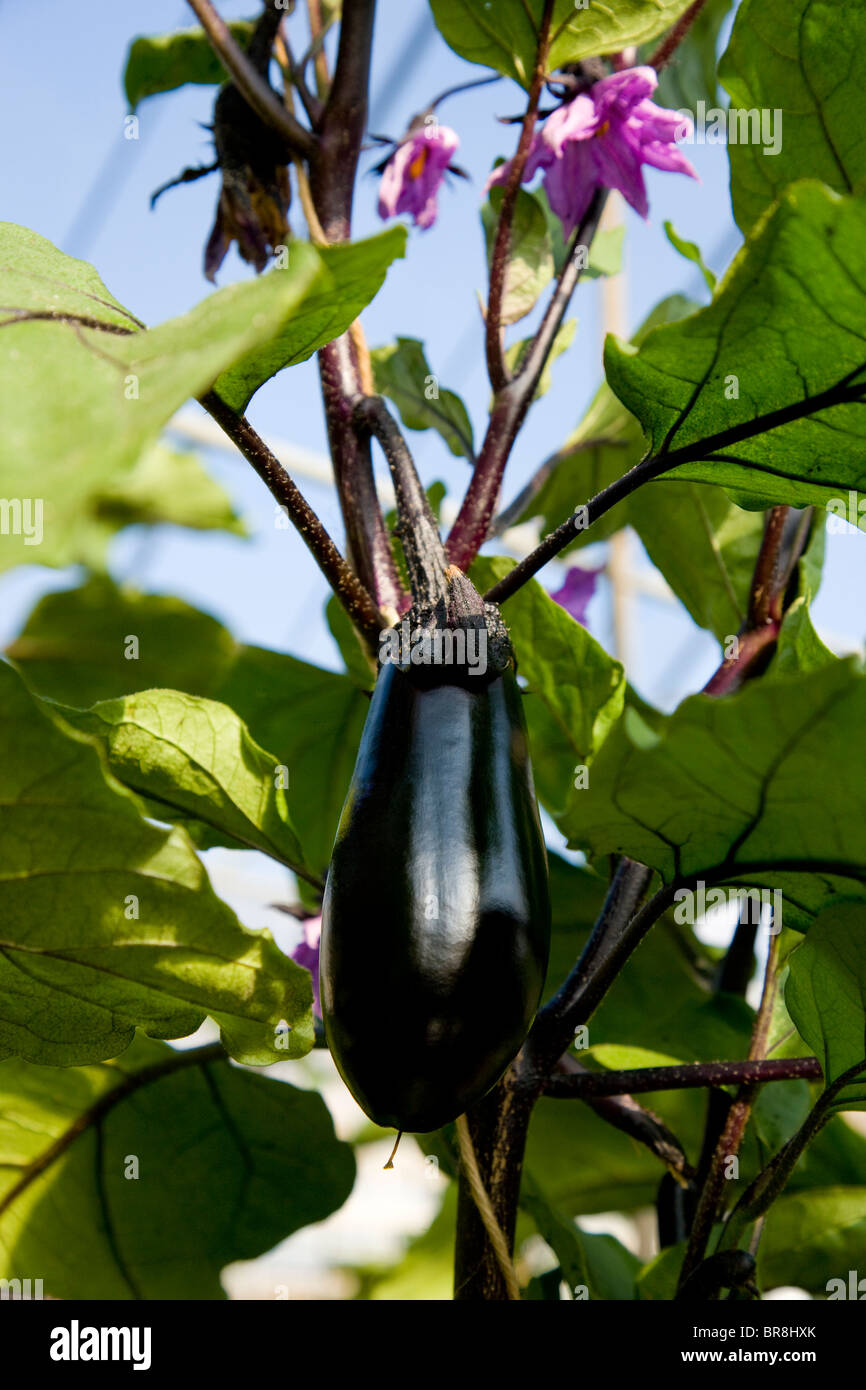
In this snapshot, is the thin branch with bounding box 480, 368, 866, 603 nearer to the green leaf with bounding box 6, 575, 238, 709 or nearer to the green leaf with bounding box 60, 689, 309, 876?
the green leaf with bounding box 60, 689, 309, 876

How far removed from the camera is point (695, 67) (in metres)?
0.53

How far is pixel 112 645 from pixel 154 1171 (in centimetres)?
40

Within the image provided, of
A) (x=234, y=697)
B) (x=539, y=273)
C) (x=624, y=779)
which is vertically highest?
(x=539, y=273)

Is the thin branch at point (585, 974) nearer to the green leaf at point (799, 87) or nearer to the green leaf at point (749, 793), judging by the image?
the green leaf at point (749, 793)

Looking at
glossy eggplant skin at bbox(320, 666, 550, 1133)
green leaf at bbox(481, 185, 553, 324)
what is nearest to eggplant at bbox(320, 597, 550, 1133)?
glossy eggplant skin at bbox(320, 666, 550, 1133)

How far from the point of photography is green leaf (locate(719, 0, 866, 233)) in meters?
0.32

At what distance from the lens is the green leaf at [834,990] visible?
28 centimetres

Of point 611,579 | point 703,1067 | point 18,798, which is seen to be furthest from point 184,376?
point 611,579

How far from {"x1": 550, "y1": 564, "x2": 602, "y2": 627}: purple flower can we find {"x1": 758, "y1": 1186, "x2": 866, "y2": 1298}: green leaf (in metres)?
Answer: 0.27

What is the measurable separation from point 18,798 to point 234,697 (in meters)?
0.25

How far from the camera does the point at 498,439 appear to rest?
1.24 feet

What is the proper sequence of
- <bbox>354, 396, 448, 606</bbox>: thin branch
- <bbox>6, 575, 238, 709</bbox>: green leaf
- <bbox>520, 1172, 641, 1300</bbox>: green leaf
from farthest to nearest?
<bbox>6, 575, 238, 709</bbox>: green leaf < <bbox>520, 1172, 641, 1300</bbox>: green leaf < <bbox>354, 396, 448, 606</bbox>: thin branch

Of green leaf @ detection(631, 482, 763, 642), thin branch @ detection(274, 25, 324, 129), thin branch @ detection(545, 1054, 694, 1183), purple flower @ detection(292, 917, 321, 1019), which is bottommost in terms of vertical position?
thin branch @ detection(545, 1054, 694, 1183)
